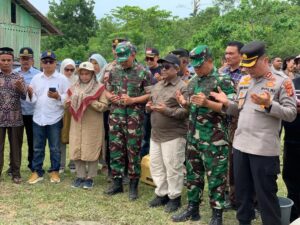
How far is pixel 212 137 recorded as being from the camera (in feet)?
14.7

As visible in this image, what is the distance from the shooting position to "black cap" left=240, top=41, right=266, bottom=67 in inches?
145

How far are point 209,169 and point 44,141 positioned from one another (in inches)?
114

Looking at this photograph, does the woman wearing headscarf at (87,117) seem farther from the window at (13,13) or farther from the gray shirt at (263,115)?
the window at (13,13)

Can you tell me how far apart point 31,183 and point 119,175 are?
1.45 meters

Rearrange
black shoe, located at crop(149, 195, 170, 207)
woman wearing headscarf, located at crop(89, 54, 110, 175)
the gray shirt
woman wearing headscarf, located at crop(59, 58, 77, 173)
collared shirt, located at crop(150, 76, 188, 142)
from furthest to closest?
1. woman wearing headscarf, located at crop(59, 58, 77, 173)
2. woman wearing headscarf, located at crop(89, 54, 110, 175)
3. black shoe, located at crop(149, 195, 170, 207)
4. collared shirt, located at crop(150, 76, 188, 142)
5. the gray shirt

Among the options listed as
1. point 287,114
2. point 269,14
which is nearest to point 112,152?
point 287,114

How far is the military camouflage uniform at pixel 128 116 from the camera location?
559cm

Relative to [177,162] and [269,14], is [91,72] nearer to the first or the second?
[177,162]

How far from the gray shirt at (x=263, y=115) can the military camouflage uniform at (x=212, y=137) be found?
0.44m

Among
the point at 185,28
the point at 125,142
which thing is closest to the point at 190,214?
the point at 125,142

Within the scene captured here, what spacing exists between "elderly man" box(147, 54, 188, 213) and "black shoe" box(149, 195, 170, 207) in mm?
171

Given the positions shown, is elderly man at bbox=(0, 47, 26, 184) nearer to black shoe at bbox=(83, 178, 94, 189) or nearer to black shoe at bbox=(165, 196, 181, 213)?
black shoe at bbox=(83, 178, 94, 189)

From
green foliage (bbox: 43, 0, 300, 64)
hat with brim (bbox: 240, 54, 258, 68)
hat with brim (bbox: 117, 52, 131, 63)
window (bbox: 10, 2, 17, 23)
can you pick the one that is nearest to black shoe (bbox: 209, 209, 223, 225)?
hat with brim (bbox: 240, 54, 258, 68)

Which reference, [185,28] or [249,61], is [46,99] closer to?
[249,61]
